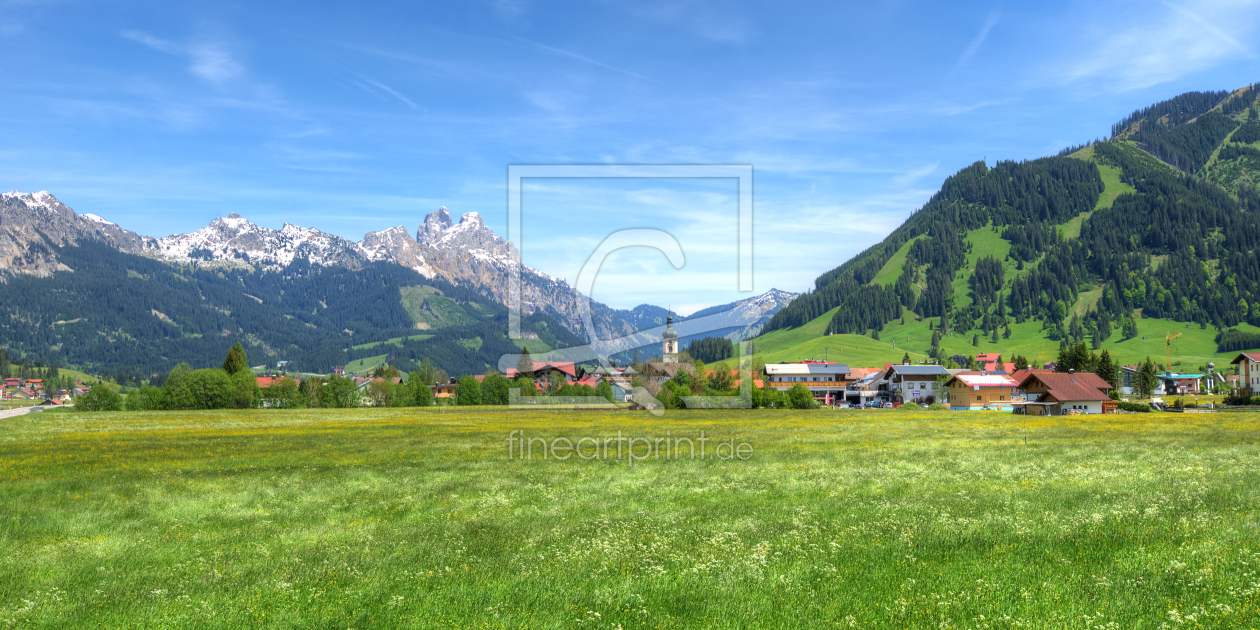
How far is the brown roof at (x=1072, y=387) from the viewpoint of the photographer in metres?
98.4

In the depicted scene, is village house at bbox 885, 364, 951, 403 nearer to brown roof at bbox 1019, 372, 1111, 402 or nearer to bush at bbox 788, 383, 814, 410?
bush at bbox 788, 383, 814, 410

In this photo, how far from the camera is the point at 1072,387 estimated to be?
327 ft

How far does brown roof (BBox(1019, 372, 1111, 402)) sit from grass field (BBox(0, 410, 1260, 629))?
6369 centimetres

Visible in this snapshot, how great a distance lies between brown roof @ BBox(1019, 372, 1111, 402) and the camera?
98.4 metres

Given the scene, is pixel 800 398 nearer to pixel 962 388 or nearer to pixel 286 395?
pixel 962 388

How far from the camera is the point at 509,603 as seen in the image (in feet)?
48.1

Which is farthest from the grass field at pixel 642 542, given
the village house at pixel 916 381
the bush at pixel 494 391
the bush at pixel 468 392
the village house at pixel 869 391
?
the village house at pixel 869 391

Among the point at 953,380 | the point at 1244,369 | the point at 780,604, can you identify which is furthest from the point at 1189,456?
the point at 1244,369

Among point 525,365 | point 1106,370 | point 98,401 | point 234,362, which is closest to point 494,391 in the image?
point 525,365

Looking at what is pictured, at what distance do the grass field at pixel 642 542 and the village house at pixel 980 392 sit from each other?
97051 mm

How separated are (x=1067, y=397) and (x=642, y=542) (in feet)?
330

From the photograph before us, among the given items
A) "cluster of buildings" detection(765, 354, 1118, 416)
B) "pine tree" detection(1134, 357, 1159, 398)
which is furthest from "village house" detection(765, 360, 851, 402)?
"pine tree" detection(1134, 357, 1159, 398)

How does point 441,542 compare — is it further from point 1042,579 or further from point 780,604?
point 1042,579

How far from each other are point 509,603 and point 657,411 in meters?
84.8
